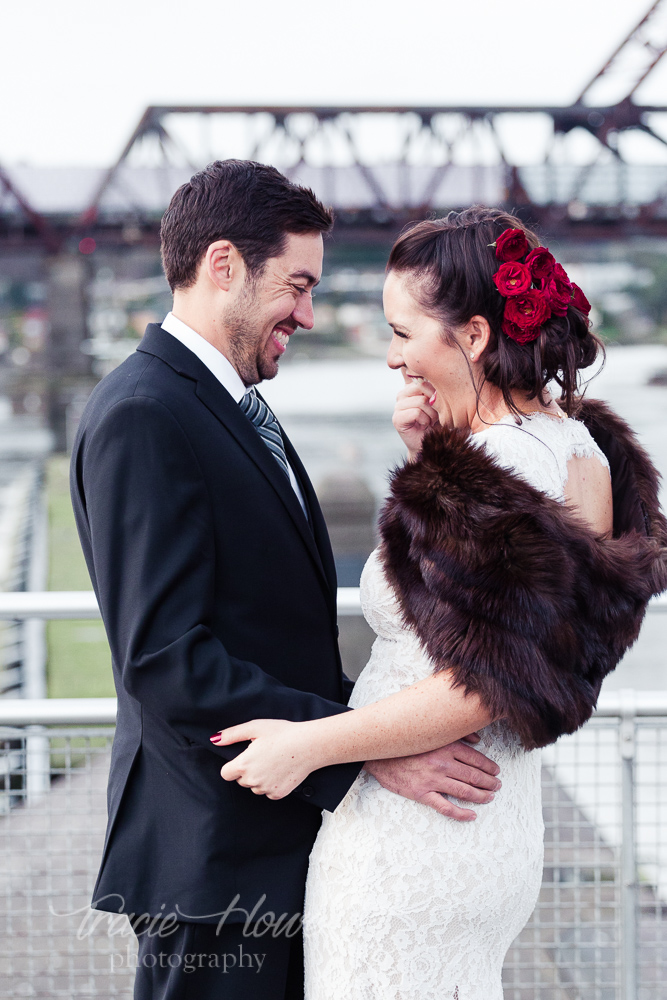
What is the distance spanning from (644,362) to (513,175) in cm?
2333

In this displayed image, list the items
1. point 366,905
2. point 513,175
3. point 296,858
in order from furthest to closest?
point 513,175
point 296,858
point 366,905

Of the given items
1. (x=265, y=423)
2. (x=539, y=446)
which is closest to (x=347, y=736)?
(x=539, y=446)

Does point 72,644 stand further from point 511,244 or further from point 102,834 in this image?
point 511,244

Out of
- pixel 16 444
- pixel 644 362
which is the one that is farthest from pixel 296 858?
pixel 644 362

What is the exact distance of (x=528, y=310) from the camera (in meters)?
1.59

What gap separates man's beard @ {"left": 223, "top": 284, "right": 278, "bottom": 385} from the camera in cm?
177

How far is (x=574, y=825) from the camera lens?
222cm

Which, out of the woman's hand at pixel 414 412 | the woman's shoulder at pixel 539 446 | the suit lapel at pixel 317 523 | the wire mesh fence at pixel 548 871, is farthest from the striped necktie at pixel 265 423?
the wire mesh fence at pixel 548 871

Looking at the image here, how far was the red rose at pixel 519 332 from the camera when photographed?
1.60 meters

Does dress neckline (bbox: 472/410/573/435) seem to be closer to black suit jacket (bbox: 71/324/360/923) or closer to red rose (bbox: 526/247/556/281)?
red rose (bbox: 526/247/556/281)

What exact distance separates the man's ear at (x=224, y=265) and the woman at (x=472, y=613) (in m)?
0.28

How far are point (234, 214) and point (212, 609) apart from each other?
726 millimetres

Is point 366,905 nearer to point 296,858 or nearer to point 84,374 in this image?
point 296,858

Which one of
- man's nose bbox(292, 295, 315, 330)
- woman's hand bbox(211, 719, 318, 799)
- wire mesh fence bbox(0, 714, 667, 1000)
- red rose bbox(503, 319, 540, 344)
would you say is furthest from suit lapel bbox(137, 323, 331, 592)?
wire mesh fence bbox(0, 714, 667, 1000)
